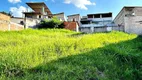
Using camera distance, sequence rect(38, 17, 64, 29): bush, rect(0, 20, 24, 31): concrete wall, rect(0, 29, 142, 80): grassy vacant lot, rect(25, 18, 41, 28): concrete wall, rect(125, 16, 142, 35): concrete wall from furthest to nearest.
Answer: rect(38, 17, 64, 29): bush, rect(25, 18, 41, 28): concrete wall, rect(125, 16, 142, 35): concrete wall, rect(0, 20, 24, 31): concrete wall, rect(0, 29, 142, 80): grassy vacant lot

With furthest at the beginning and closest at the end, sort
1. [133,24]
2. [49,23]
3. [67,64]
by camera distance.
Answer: [49,23] < [133,24] < [67,64]

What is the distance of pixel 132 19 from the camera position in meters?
15.5

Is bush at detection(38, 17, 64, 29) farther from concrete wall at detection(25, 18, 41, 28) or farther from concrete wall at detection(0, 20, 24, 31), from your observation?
concrete wall at detection(0, 20, 24, 31)

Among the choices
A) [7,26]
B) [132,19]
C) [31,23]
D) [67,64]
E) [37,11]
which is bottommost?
[67,64]

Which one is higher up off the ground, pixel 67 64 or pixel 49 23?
pixel 49 23

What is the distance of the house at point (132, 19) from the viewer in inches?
598

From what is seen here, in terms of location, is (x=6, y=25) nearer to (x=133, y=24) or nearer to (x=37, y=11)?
(x=133, y=24)

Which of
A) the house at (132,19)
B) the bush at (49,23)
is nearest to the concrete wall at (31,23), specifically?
the bush at (49,23)

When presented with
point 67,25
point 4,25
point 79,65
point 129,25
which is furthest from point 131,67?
point 67,25

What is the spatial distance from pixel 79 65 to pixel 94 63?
413 millimetres

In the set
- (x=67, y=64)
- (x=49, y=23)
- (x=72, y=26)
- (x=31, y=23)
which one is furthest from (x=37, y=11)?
(x=67, y=64)

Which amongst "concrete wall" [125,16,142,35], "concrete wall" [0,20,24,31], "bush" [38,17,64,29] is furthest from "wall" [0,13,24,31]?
"concrete wall" [125,16,142,35]

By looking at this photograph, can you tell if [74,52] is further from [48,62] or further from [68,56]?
[48,62]

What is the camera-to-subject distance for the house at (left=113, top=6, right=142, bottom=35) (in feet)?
49.8
